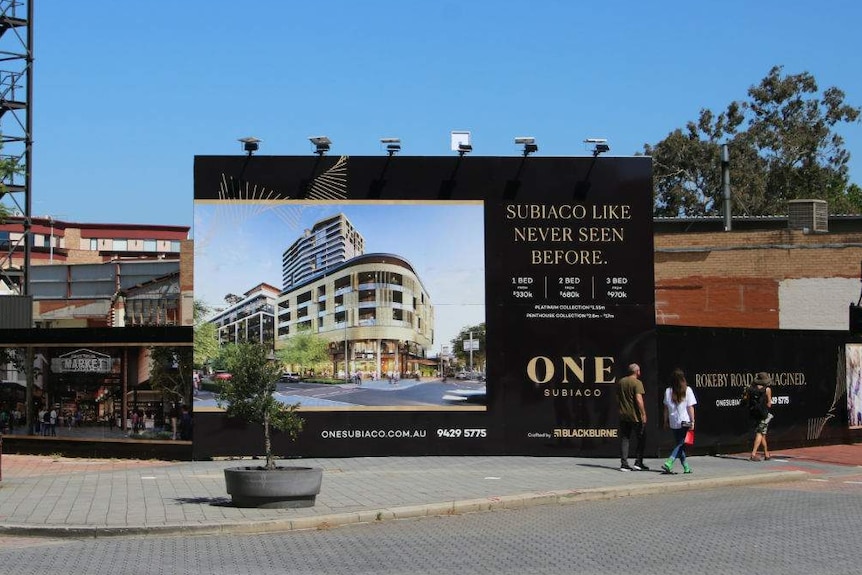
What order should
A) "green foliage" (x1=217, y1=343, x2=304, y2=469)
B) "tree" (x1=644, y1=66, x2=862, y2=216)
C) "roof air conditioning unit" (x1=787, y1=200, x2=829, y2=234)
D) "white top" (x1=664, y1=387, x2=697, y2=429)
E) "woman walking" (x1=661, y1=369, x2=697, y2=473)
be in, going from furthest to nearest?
1. "tree" (x1=644, y1=66, x2=862, y2=216)
2. "roof air conditioning unit" (x1=787, y1=200, x2=829, y2=234)
3. "white top" (x1=664, y1=387, x2=697, y2=429)
4. "woman walking" (x1=661, y1=369, x2=697, y2=473)
5. "green foliage" (x1=217, y1=343, x2=304, y2=469)

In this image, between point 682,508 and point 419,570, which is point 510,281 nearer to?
point 682,508

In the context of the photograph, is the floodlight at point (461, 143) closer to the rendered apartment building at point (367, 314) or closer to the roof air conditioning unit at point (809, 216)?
the rendered apartment building at point (367, 314)

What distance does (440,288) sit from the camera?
64.4ft

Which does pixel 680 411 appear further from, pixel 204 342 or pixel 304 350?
pixel 204 342

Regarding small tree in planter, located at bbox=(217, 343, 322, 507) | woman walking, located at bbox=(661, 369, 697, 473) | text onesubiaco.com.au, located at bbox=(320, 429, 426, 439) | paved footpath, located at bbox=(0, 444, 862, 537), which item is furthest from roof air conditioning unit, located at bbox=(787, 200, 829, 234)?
small tree in planter, located at bbox=(217, 343, 322, 507)

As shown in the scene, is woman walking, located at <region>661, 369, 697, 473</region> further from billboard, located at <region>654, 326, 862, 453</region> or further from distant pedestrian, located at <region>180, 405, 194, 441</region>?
distant pedestrian, located at <region>180, 405, 194, 441</region>

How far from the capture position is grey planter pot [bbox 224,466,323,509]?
1266cm

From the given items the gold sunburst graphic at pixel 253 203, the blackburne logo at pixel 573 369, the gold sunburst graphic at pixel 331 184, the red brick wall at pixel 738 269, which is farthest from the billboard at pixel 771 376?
the gold sunburst graphic at pixel 253 203

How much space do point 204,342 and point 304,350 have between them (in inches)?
75.0

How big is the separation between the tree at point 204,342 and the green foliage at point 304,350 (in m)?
1.21

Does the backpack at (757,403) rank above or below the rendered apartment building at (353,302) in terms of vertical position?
below

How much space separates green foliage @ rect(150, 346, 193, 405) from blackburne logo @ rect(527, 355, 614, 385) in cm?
655

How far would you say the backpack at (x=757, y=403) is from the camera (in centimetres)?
1972

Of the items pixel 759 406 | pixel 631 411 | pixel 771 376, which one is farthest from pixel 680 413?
pixel 771 376
